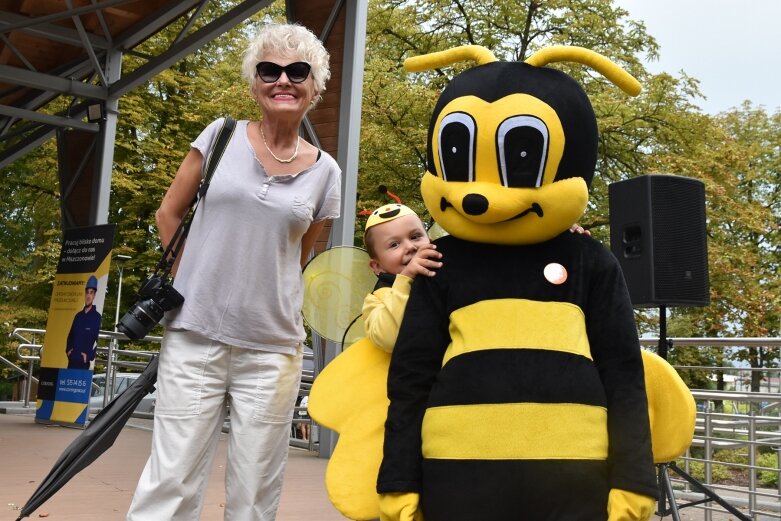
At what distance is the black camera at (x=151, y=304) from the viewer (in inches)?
101

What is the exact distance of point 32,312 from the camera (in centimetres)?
1880

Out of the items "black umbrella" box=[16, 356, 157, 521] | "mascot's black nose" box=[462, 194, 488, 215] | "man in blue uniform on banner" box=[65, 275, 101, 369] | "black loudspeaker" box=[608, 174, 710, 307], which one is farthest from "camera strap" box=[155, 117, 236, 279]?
"man in blue uniform on banner" box=[65, 275, 101, 369]

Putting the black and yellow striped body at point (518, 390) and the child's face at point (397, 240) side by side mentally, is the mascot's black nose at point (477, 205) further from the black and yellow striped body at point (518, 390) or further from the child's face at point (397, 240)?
the child's face at point (397, 240)

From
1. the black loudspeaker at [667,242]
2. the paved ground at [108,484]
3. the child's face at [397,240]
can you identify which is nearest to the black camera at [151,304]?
the child's face at [397,240]

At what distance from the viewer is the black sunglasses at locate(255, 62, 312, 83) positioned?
269 cm

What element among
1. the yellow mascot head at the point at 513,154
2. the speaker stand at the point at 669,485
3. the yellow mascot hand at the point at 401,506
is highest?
the yellow mascot head at the point at 513,154

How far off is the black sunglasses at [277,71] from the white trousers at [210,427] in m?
0.80

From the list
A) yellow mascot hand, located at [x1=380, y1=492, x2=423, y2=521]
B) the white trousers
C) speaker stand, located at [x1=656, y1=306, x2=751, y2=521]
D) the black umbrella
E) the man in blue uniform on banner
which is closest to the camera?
yellow mascot hand, located at [x1=380, y1=492, x2=423, y2=521]

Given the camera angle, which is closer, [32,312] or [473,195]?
[473,195]

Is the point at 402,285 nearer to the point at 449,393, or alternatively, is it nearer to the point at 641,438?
the point at 449,393

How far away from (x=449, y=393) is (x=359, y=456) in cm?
37

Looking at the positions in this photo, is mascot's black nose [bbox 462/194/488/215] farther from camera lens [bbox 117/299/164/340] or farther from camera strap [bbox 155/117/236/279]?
camera lens [bbox 117/299/164/340]

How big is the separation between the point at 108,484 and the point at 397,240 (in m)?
4.11

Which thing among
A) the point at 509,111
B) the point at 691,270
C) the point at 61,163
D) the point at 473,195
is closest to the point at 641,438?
the point at 473,195
